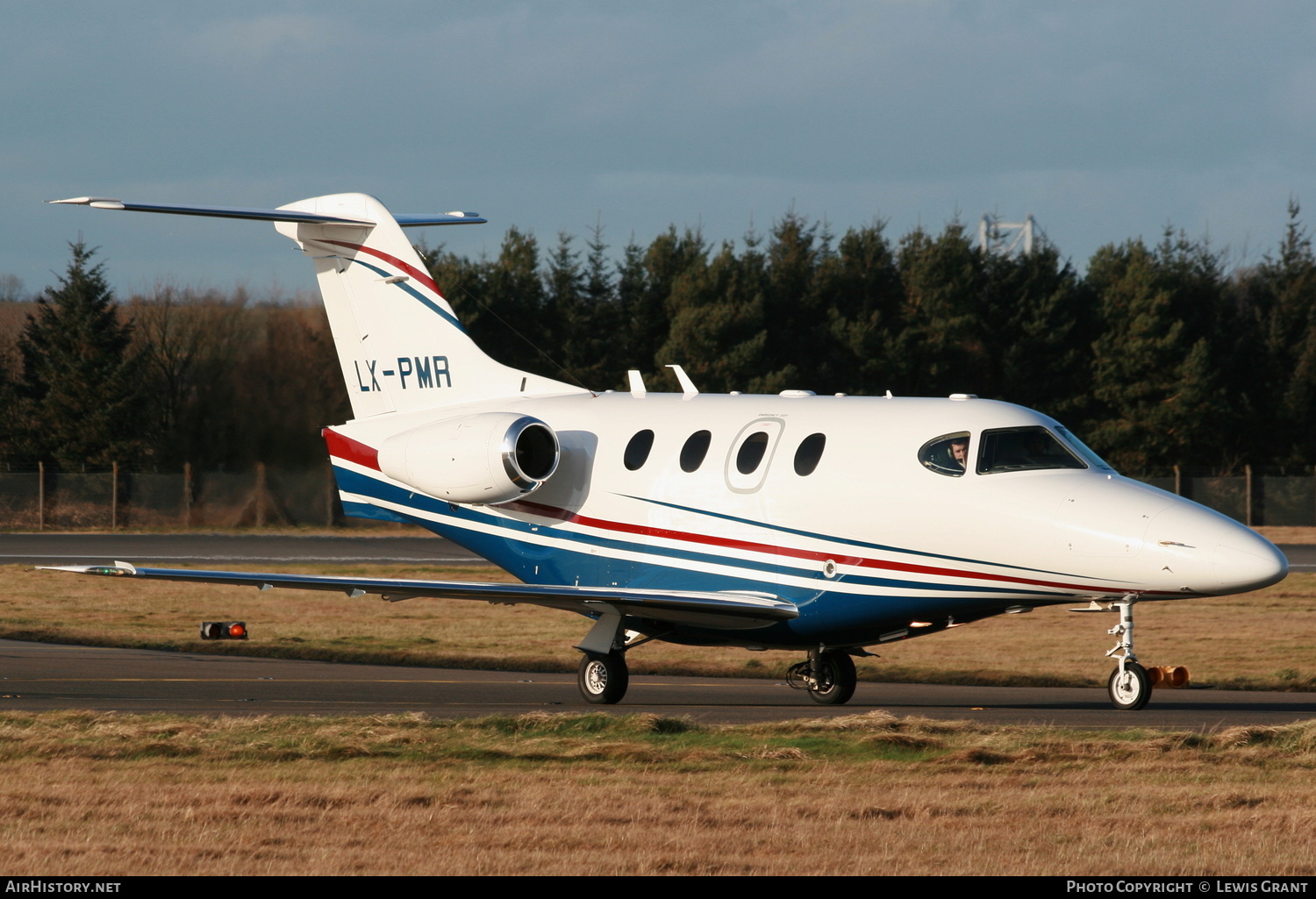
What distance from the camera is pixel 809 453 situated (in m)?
17.1

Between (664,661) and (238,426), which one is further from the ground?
(238,426)

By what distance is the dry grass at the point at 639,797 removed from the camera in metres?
8.73

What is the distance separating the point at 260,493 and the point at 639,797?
3028 centimetres

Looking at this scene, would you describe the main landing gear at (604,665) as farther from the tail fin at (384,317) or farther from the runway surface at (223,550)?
the runway surface at (223,550)

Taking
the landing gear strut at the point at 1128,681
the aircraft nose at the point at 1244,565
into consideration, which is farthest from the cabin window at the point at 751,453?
the aircraft nose at the point at 1244,565

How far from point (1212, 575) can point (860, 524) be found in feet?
11.8

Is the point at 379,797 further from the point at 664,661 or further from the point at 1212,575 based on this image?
the point at 664,661

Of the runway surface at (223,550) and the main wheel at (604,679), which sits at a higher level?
the runway surface at (223,550)

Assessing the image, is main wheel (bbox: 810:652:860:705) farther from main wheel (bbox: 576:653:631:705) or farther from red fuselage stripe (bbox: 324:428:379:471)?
red fuselage stripe (bbox: 324:428:379:471)

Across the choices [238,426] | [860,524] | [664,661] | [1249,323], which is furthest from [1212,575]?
[1249,323]

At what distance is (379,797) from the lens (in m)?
10.5

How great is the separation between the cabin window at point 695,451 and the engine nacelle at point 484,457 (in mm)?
1685

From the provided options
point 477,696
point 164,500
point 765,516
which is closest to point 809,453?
point 765,516
